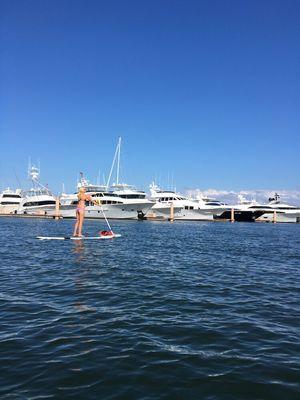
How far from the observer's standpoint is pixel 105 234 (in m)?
33.3

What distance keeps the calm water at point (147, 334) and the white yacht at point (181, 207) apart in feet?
229

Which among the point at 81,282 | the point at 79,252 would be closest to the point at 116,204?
the point at 79,252

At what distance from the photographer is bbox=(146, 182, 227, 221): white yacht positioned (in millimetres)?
86319

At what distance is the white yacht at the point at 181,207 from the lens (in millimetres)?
86319

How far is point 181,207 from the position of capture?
8675 centimetres

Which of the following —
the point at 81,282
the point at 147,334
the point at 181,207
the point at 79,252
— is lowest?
the point at 147,334

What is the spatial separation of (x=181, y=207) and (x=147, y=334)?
259 ft

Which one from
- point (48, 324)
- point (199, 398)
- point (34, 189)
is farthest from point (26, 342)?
point (34, 189)

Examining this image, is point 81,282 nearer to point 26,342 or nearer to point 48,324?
point 48,324

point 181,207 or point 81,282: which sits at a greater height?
point 181,207

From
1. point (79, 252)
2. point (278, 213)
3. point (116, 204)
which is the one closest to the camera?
point (79, 252)

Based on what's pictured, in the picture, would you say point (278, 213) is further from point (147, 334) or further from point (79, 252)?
point (147, 334)

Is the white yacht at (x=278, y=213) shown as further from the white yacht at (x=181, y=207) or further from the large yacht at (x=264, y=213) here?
the white yacht at (x=181, y=207)

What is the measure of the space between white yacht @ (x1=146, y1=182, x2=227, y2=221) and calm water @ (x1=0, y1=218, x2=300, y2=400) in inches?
2744
